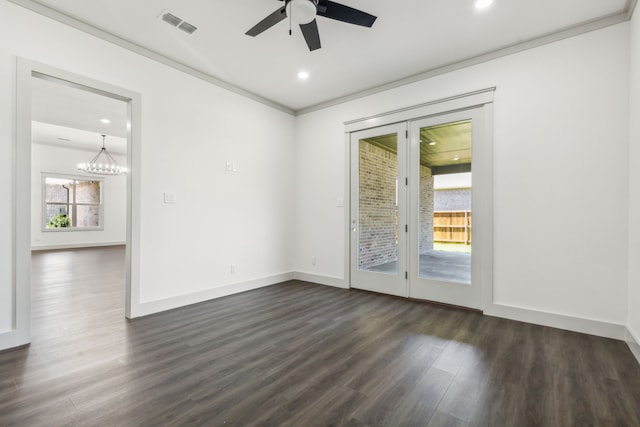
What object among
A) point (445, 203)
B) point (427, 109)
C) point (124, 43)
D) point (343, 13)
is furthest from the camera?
point (427, 109)

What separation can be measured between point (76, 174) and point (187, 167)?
854cm

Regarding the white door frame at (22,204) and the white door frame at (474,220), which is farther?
the white door frame at (474,220)

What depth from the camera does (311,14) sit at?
2.38 m

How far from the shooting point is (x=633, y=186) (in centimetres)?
255

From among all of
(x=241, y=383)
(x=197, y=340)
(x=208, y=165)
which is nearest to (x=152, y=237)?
(x=208, y=165)

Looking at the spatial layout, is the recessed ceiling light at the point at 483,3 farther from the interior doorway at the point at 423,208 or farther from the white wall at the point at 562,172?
the interior doorway at the point at 423,208

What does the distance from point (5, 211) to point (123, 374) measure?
1.78 meters

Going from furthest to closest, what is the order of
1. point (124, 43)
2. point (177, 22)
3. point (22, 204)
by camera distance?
point (124, 43) → point (177, 22) → point (22, 204)

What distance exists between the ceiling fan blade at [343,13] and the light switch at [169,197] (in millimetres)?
2570

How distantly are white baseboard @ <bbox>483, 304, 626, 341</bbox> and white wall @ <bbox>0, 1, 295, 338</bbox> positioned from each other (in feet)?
10.6

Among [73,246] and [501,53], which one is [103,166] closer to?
[73,246]

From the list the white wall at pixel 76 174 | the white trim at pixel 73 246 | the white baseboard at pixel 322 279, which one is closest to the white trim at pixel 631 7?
the white baseboard at pixel 322 279

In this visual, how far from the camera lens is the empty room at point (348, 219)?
1.94 m

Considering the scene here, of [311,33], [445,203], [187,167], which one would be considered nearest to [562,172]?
[445,203]
